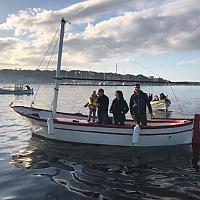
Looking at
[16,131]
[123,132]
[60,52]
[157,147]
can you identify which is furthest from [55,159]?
[16,131]

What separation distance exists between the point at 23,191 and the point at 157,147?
774 cm

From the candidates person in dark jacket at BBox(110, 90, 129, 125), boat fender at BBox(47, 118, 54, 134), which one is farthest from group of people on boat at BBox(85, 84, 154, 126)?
boat fender at BBox(47, 118, 54, 134)

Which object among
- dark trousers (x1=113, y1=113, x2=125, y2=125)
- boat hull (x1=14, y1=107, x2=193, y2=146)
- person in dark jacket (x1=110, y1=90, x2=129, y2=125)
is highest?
person in dark jacket (x1=110, y1=90, x2=129, y2=125)

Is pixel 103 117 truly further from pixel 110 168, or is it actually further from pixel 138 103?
pixel 110 168

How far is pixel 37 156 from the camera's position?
45.9ft

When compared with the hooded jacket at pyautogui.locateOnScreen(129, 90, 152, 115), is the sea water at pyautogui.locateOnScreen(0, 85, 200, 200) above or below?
below

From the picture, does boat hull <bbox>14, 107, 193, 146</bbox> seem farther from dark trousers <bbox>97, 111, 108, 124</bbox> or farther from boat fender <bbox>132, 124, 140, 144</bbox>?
dark trousers <bbox>97, 111, 108, 124</bbox>

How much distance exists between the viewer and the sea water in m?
9.49

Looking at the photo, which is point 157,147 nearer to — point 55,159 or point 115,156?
point 115,156

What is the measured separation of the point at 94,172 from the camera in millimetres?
11664

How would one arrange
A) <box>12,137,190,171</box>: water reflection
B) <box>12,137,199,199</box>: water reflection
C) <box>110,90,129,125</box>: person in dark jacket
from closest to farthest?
1. <box>12,137,199,199</box>: water reflection
2. <box>12,137,190,171</box>: water reflection
3. <box>110,90,129,125</box>: person in dark jacket

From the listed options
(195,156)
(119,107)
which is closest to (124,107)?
(119,107)

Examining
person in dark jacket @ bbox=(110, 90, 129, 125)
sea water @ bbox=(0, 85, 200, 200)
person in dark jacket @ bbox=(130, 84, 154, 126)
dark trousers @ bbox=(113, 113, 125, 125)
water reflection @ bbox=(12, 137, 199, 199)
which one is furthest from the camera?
dark trousers @ bbox=(113, 113, 125, 125)

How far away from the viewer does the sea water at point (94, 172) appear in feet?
31.1
